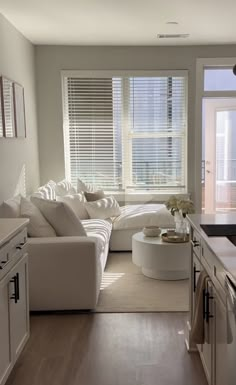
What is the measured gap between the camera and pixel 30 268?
359 centimetres

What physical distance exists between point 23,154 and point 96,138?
53.9 inches

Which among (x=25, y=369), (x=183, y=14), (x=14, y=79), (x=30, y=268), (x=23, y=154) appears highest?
(x=183, y=14)

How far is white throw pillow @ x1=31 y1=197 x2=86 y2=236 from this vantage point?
3.81 meters

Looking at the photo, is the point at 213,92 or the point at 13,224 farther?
the point at 213,92

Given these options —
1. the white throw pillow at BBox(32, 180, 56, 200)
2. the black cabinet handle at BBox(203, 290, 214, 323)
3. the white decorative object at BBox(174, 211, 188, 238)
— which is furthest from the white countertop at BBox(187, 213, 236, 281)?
the white throw pillow at BBox(32, 180, 56, 200)

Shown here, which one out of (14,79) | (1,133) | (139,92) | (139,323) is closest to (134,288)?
(139,323)

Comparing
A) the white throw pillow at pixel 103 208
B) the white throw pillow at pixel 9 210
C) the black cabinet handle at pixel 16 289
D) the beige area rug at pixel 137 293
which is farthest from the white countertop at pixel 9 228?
the white throw pillow at pixel 103 208

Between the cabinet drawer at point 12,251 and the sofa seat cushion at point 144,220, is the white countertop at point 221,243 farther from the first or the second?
the sofa seat cushion at point 144,220

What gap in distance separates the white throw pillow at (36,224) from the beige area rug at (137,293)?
2.58 feet

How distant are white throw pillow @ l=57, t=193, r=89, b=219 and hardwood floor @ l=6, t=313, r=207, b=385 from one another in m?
1.95

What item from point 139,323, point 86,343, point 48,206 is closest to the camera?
point 86,343

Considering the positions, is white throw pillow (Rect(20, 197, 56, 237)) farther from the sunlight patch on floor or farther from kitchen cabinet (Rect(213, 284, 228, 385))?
kitchen cabinet (Rect(213, 284, 228, 385))

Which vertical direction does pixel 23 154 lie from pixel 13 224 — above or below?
above

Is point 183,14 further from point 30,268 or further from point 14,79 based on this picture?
point 30,268
